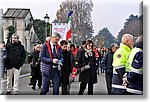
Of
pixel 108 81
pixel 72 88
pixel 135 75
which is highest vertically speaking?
pixel 135 75

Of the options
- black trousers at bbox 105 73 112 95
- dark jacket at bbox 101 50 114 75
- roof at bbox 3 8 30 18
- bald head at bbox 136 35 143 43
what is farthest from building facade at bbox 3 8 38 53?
bald head at bbox 136 35 143 43

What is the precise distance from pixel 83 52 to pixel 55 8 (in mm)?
744

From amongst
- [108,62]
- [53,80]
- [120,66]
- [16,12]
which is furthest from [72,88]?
[16,12]

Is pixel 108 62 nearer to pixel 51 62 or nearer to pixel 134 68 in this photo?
pixel 51 62

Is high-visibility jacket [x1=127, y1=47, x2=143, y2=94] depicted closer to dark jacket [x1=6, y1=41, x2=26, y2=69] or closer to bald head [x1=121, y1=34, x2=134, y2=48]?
bald head [x1=121, y1=34, x2=134, y2=48]

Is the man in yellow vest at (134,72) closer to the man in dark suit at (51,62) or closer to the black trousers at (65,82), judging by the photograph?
the black trousers at (65,82)

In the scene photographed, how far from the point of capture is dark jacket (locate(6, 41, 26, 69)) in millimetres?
4816

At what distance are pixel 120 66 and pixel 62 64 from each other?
0.95 metres

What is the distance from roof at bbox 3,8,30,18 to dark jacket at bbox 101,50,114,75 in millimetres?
1289

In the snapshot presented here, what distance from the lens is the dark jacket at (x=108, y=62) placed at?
15.9 ft

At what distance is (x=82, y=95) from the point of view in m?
4.73

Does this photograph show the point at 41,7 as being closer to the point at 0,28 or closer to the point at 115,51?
the point at 0,28

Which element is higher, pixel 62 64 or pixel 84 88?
pixel 62 64

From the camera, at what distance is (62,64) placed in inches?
192
